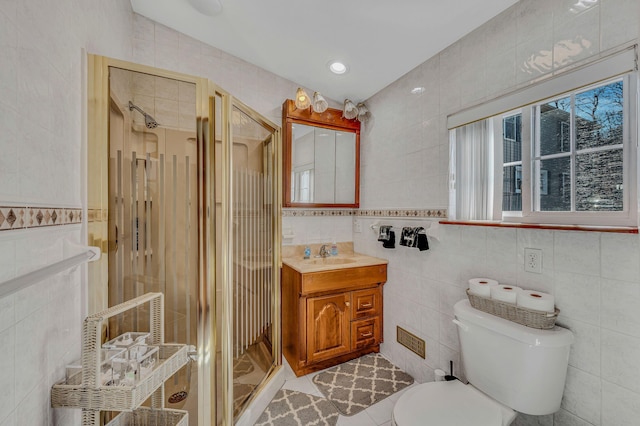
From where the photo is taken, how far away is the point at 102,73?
1092mm

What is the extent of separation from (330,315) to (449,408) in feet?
3.23

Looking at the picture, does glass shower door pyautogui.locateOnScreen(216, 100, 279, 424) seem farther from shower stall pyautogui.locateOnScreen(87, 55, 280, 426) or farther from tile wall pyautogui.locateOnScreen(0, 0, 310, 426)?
tile wall pyautogui.locateOnScreen(0, 0, 310, 426)

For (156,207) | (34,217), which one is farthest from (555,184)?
(34,217)

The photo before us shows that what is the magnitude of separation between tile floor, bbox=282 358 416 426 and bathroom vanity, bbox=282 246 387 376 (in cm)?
7

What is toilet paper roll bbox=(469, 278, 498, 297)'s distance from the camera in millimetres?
1310

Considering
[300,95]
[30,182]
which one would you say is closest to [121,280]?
[30,182]

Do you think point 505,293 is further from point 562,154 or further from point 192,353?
point 192,353

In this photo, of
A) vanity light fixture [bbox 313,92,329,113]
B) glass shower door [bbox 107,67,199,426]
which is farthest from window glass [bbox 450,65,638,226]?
glass shower door [bbox 107,67,199,426]

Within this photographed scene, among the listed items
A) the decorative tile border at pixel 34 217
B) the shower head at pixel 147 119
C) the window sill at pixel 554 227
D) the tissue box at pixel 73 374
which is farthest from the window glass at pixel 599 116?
the tissue box at pixel 73 374

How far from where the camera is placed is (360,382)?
1.88 meters

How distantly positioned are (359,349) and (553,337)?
1.39m

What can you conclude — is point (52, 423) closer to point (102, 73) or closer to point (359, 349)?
point (102, 73)

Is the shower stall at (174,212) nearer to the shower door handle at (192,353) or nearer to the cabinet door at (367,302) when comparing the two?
the shower door handle at (192,353)

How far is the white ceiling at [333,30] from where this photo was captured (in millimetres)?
1448
